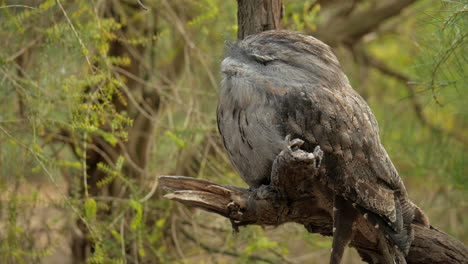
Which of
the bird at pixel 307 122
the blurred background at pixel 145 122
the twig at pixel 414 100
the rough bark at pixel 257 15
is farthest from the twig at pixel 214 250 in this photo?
the twig at pixel 414 100

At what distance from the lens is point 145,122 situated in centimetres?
432

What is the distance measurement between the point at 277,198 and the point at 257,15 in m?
0.85

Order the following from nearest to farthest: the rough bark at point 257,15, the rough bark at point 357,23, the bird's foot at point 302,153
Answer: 1. the bird's foot at point 302,153
2. the rough bark at point 257,15
3. the rough bark at point 357,23

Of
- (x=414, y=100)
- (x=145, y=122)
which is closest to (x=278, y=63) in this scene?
(x=145, y=122)

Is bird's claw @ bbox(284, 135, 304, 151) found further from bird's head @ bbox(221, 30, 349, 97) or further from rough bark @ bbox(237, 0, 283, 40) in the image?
rough bark @ bbox(237, 0, 283, 40)

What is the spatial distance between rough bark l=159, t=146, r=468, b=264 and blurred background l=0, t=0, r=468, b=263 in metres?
0.56

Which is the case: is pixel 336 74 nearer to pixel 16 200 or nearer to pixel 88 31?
pixel 88 31

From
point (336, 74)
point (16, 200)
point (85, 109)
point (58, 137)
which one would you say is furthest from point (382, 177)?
point (58, 137)

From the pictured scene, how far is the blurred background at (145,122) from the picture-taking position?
2879 millimetres

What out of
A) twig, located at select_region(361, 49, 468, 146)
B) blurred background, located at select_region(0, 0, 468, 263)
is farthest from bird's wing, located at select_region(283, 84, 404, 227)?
twig, located at select_region(361, 49, 468, 146)

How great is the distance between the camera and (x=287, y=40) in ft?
7.73

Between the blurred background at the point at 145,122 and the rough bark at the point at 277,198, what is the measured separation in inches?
21.9

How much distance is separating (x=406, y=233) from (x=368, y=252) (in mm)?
241

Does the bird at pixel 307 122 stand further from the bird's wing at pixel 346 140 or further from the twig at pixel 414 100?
the twig at pixel 414 100
